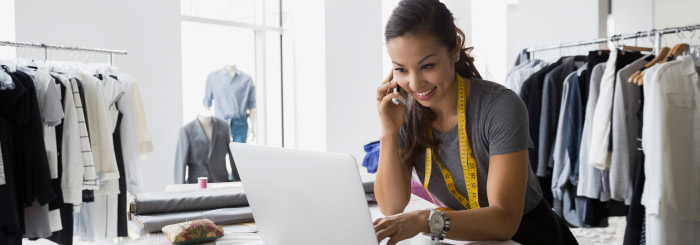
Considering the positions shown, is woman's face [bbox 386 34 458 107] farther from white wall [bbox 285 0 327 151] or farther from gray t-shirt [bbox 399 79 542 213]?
white wall [bbox 285 0 327 151]

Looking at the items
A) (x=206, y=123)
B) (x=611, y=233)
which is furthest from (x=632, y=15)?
(x=206, y=123)

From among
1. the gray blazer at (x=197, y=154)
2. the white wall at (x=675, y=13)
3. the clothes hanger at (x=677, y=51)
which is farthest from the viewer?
the gray blazer at (x=197, y=154)

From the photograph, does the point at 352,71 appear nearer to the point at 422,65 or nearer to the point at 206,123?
the point at 206,123

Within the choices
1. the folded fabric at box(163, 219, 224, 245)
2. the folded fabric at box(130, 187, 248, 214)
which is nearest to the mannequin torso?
the folded fabric at box(130, 187, 248, 214)

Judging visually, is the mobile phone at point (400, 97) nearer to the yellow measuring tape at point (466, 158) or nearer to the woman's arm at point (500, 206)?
the yellow measuring tape at point (466, 158)

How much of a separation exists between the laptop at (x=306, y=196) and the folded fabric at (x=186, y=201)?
43 centimetres

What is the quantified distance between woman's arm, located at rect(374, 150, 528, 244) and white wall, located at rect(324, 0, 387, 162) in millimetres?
4199

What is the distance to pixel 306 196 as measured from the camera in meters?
1.03

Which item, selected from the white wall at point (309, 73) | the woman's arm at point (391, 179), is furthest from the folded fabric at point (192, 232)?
the white wall at point (309, 73)

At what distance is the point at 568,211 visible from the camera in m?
3.21

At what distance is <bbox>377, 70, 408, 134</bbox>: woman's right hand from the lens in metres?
1.47

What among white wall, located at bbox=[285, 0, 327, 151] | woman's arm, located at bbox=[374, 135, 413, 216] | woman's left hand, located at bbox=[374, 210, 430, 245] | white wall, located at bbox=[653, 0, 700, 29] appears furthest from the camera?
white wall, located at bbox=[285, 0, 327, 151]

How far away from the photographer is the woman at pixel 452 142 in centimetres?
123

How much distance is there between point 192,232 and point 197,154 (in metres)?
2.59
